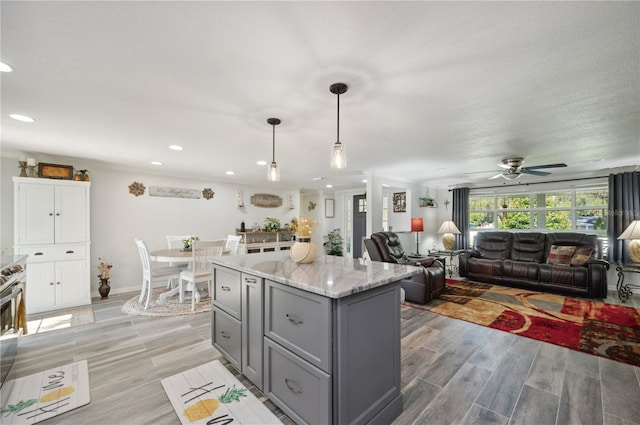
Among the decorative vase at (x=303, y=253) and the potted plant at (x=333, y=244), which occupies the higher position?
the decorative vase at (x=303, y=253)

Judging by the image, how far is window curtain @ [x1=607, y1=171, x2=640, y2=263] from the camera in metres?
4.68

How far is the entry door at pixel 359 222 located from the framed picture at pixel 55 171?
6.61m

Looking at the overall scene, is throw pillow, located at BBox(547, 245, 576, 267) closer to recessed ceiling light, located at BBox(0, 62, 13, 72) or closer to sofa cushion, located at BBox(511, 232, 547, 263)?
sofa cushion, located at BBox(511, 232, 547, 263)

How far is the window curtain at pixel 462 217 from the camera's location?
6922 mm

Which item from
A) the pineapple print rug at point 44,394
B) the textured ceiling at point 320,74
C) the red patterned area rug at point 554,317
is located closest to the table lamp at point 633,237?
the red patterned area rug at point 554,317

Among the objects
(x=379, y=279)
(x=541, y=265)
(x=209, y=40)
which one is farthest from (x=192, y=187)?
(x=541, y=265)

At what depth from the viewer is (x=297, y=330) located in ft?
5.23

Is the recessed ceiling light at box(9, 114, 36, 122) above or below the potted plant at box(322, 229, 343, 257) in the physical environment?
above

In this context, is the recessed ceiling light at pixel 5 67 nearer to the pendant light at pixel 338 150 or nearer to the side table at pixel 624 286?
the pendant light at pixel 338 150

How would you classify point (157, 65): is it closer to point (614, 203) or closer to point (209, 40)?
point (209, 40)

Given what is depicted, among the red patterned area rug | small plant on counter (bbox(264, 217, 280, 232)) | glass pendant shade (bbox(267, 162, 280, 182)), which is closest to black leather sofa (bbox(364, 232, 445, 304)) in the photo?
the red patterned area rug

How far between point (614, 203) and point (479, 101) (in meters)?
4.98

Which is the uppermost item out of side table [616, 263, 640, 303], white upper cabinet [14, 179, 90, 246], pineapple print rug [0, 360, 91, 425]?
white upper cabinet [14, 179, 90, 246]

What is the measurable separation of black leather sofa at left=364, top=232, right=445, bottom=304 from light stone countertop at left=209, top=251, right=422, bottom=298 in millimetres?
2162
